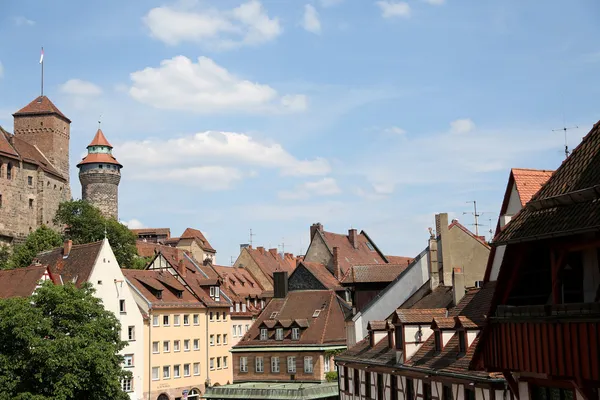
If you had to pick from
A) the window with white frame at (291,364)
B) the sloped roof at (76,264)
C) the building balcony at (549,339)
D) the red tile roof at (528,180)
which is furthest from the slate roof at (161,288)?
the building balcony at (549,339)

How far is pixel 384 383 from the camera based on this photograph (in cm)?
2891

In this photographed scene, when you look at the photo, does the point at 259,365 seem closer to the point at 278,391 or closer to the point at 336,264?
the point at 278,391

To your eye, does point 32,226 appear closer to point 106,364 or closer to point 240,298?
point 240,298

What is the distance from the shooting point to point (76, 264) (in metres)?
55.5

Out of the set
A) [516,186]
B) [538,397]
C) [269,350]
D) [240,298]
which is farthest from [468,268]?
[240,298]

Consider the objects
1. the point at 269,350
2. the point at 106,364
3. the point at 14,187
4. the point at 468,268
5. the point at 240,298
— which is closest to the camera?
the point at 468,268

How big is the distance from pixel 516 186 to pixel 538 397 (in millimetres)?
5858

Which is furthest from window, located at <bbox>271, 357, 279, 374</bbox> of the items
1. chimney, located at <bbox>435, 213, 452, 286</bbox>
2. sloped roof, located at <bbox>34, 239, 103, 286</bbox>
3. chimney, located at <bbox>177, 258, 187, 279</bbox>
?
chimney, located at <bbox>435, 213, 452, 286</bbox>

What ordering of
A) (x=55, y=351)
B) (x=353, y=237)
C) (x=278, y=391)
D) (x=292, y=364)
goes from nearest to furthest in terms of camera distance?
1. (x=55, y=351)
2. (x=278, y=391)
3. (x=292, y=364)
4. (x=353, y=237)

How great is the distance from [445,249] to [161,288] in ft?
117

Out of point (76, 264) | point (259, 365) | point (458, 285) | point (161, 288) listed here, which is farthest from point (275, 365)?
point (458, 285)

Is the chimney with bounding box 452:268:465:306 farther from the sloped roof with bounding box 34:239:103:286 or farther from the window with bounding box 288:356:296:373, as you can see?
the sloped roof with bounding box 34:239:103:286

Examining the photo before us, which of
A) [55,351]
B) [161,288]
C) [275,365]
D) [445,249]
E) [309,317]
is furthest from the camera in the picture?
[161,288]

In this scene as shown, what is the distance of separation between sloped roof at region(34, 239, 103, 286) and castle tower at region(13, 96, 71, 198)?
66.2 m
